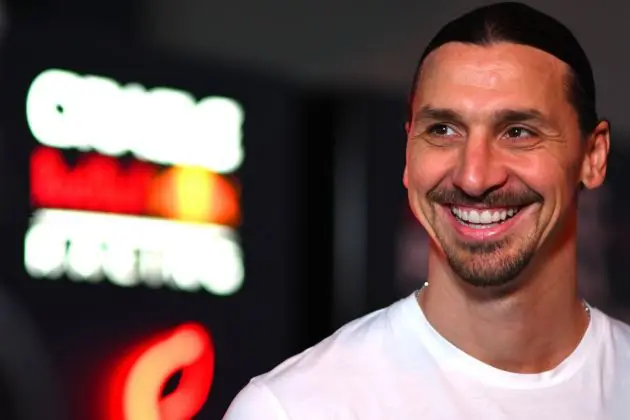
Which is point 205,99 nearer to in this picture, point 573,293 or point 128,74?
point 128,74

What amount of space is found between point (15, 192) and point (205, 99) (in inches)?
30.9

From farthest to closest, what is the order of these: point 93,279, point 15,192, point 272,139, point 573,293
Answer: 1. point 272,139
2. point 93,279
3. point 15,192
4. point 573,293

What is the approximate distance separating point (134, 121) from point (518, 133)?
1.95 metres

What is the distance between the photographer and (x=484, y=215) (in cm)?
185

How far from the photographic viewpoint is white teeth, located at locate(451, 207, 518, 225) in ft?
6.07

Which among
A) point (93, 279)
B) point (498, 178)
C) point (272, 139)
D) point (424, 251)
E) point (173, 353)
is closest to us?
point (498, 178)

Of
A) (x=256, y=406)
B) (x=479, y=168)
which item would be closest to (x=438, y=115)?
(x=479, y=168)

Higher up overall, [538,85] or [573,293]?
[538,85]

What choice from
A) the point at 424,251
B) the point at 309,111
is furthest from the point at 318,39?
the point at 424,251

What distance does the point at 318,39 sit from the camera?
15.6 ft

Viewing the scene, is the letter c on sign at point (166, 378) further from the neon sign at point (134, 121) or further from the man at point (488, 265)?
the man at point (488, 265)

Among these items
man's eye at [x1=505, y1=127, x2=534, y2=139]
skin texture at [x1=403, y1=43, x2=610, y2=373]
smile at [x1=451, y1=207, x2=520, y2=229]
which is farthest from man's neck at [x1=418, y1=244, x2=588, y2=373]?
man's eye at [x1=505, y1=127, x2=534, y2=139]

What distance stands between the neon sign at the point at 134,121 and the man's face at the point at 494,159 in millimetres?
1720

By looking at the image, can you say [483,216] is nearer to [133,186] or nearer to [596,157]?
[596,157]
